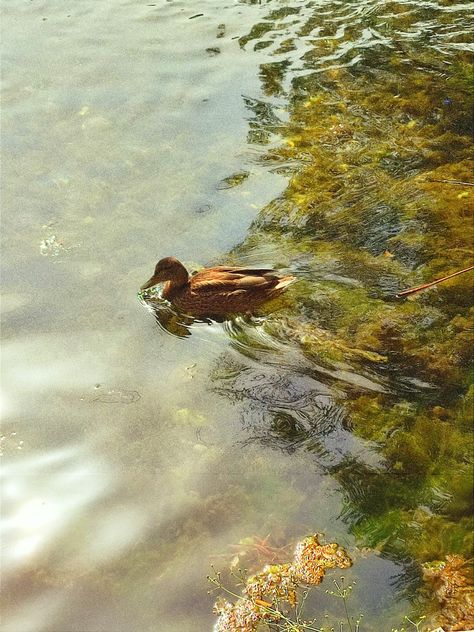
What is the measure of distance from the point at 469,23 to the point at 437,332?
553 centimetres

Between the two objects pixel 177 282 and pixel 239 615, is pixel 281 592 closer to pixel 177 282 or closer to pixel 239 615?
pixel 239 615

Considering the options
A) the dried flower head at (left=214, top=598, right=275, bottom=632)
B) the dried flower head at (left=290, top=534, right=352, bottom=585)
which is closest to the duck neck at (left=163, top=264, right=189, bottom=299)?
the dried flower head at (left=290, top=534, right=352, bottom=585)

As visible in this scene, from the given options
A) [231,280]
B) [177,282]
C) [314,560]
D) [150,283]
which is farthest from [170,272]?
[314,560]

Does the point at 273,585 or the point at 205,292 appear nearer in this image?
the point at 273,585

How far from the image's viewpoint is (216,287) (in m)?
5.57

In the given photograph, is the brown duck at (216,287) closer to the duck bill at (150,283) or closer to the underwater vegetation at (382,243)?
the duck bill at (150,283)

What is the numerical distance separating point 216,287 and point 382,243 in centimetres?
153

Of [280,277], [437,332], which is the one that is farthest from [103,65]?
[437,332]

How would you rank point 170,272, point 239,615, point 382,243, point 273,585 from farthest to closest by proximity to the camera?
point 382,243, point 170,272, point 273,585, point 239,615

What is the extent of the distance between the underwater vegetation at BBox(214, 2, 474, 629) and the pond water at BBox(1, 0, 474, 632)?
0.02 m

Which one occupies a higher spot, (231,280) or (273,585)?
(231,280)

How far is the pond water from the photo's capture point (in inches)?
157

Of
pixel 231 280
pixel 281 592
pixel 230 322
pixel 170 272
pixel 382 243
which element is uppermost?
pixel 170 272

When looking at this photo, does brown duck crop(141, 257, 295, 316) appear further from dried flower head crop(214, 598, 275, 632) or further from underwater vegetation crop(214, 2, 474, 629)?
dried flower head crop(214, 598, 275, 632)
